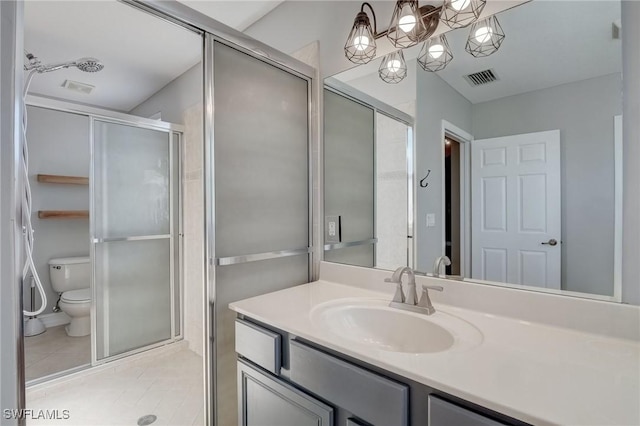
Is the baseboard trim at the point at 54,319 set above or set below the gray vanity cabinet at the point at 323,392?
below

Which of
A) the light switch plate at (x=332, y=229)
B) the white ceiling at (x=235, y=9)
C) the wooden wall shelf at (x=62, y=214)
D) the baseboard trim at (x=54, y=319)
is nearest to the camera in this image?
the light switch plate at (x=332, y=229)

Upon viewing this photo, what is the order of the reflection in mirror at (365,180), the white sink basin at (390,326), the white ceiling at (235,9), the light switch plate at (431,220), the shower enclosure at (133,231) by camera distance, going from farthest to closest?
1. the shower enclosure at (133,231)
2. the white ceiling at (235,9)
3. the reflection in mirror at (365,180)
4. the light switch plate at (431,220)
5. the white sink basin at (390,326)

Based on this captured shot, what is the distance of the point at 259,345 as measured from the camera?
109cm

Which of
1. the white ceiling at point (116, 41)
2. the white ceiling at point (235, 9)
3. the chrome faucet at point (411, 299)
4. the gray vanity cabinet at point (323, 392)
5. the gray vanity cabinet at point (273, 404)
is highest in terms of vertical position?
the white ceiling at point (235, 9)

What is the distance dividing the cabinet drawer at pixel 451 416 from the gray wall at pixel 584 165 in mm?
664

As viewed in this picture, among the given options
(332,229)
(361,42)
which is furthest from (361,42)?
(332,229)

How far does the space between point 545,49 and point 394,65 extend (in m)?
0.60

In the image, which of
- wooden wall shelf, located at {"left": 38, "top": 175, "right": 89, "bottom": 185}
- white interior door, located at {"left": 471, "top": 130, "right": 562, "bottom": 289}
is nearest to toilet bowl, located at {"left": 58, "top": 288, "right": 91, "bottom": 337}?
wooden wall shelf, located at {"left": 38, "top": 175, "right": 89, "bottom": 185}

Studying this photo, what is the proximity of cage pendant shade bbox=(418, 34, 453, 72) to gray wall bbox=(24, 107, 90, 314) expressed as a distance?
10.3ft

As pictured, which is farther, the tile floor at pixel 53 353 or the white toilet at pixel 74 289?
the white toilet at pixel 74 289

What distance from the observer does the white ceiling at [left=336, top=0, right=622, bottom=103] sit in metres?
0.95

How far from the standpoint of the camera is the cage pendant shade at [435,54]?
1.27m

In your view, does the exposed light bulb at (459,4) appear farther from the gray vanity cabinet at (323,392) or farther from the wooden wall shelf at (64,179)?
the wooden wall shelf at (64,179)

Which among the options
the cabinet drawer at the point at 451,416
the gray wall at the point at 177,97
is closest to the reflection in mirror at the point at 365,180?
the cabinet drawer at the point at 451,416
